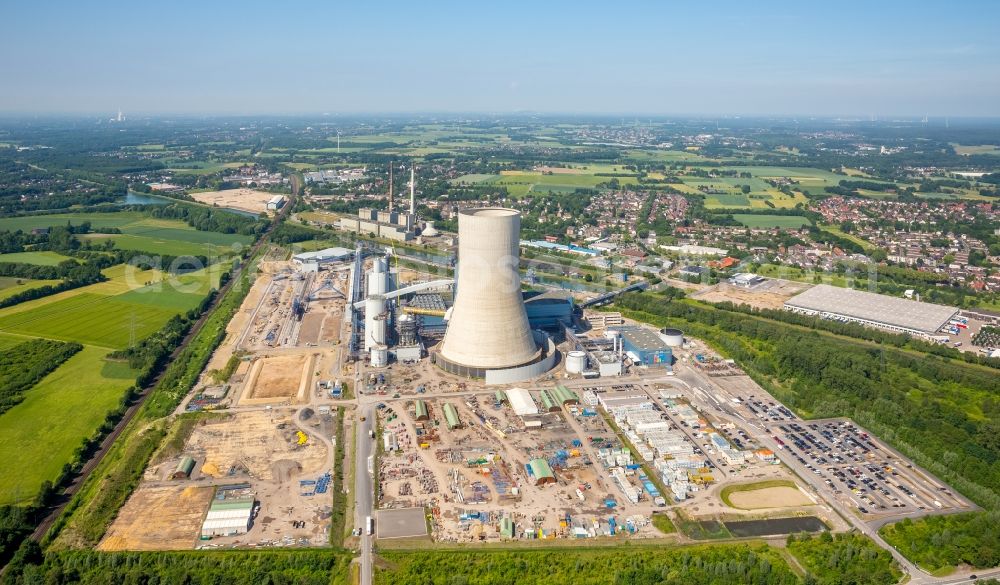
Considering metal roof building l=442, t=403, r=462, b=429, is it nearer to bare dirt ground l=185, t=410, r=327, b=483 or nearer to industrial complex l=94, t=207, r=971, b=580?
industrial complex l=94, t=207, r=971, b=580

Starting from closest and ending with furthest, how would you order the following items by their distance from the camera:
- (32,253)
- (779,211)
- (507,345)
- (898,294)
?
1. (507,345)
2. (898,294)
3. (32,253)
4. (779,211)

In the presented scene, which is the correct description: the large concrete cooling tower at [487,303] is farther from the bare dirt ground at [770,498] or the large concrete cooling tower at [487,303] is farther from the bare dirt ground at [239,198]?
the bare dirt ground at [239,198]

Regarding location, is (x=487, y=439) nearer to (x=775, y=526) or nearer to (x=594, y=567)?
(x=594, y=567)

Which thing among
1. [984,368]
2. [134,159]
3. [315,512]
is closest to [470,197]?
[984,368]

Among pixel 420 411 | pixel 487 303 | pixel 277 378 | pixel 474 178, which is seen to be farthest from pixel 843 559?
pixel 474 178

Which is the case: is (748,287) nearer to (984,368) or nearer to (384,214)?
(984,368)

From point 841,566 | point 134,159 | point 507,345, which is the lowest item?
point 841,566
